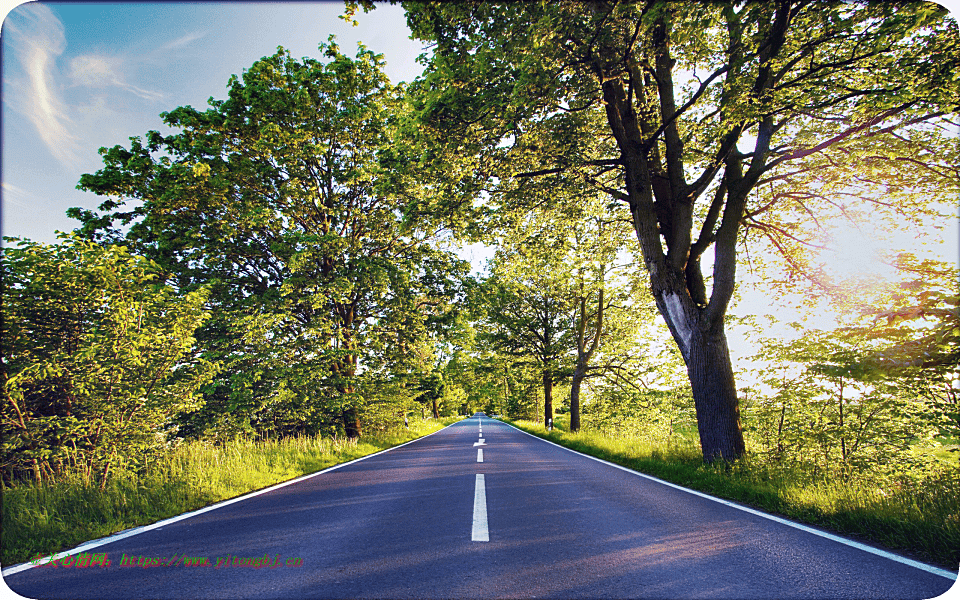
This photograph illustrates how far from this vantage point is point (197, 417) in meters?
11.1

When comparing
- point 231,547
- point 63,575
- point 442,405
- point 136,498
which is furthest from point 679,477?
point 442,405

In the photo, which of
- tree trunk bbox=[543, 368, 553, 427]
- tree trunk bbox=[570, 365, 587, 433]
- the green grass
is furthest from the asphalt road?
tree trunk bbox=[543, 368, 553, 427]

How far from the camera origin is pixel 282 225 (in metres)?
12.5

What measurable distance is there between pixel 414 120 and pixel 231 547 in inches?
268

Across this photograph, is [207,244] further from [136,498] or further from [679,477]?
[679,477]

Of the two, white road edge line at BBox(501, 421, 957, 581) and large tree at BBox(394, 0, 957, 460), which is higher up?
large tree at BBox(394, 0, 957, 460)

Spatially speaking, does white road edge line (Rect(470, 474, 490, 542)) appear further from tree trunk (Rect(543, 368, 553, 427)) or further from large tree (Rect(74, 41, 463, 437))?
tree trunk (Rect(543, 368, 553, 427))

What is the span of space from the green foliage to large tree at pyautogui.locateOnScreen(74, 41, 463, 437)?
488cm

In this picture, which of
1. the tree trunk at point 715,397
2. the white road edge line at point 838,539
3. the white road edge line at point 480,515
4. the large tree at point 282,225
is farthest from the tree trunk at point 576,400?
the white road edge line at point 480,515

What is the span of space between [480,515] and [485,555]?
4.02ft

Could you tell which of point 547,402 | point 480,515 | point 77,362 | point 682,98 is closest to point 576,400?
point 547,402

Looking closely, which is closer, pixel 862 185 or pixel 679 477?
pixel 679 477

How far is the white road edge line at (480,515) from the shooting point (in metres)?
3.60

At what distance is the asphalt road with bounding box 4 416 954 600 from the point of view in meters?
2.60
